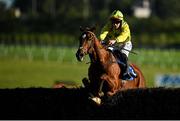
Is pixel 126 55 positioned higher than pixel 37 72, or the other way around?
pixel 126 55

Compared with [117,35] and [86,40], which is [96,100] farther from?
[117,35]

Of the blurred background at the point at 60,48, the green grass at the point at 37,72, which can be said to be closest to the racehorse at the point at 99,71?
the blurred background at the point at 60,48

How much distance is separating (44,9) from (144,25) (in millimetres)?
29630

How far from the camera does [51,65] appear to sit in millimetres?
48781

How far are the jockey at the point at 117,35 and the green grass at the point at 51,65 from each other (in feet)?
80.5

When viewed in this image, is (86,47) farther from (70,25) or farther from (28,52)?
(70,25)

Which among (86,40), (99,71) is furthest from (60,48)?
(86,40)

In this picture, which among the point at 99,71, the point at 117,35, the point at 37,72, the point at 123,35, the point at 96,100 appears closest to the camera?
the point at 96,100

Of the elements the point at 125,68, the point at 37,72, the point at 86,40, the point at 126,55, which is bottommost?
the point at 37,72

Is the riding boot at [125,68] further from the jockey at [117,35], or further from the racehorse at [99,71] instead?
the racehorse at [99,71]

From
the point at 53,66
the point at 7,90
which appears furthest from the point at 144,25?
the point at 7,90

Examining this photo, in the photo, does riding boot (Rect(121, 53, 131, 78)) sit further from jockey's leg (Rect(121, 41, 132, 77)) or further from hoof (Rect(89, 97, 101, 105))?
hoof (Rect(89, 97, 101, 105))

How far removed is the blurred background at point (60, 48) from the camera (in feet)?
140

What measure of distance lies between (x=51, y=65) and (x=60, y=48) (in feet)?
22.7
